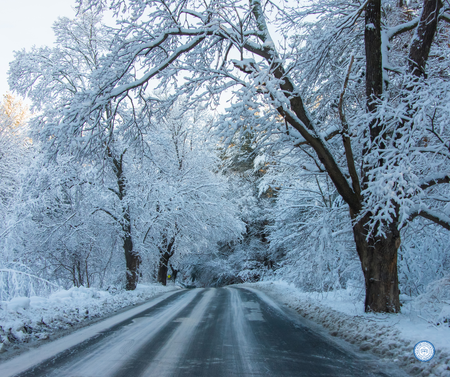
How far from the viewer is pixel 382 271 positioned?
5191mm

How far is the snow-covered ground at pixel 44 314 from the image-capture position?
4238mm

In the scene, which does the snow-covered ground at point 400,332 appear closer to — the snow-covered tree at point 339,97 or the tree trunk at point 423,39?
the snow-covered tree at point 339,97

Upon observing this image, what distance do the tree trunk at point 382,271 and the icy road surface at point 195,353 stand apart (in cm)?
130

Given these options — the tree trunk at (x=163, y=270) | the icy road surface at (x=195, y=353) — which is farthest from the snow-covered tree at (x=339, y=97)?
the tree trunk at (x=163, y=270)

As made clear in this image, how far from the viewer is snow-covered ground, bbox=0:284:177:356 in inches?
167

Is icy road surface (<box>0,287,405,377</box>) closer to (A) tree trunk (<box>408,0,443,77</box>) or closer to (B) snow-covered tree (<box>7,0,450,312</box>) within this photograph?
(B) snow-covered tree (<box>7,0,450,312</box>)

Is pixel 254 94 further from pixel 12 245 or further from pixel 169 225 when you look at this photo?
pixel 169 225

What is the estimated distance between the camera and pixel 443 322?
4012 mm

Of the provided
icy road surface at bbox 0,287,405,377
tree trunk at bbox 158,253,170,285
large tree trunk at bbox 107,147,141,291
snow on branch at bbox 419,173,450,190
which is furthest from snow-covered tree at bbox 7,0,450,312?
tree trunk at bbox 158,253,170,285

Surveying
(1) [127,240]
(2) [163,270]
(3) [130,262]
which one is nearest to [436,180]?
(1) [127,240]

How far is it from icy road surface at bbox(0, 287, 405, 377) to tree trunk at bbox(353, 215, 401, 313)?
4.27ft

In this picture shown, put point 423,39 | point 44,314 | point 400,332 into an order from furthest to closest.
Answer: point 44,314 < point 423,39 < point 400,332

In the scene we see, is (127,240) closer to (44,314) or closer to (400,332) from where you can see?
(44,314)

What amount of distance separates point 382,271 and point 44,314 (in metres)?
6.16
